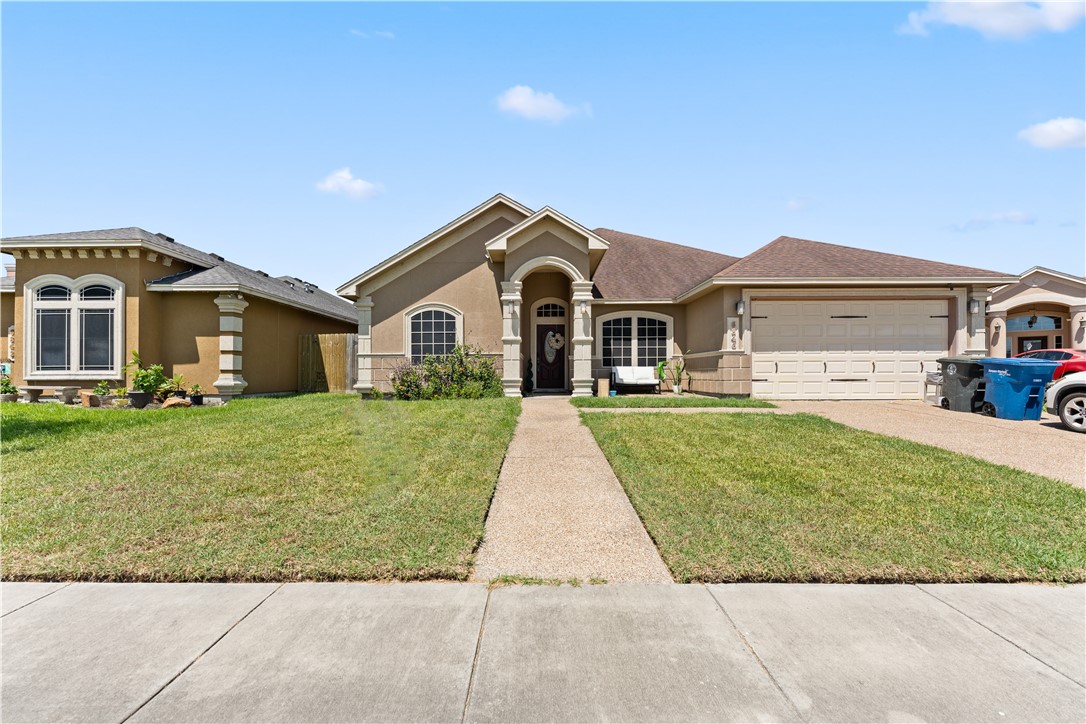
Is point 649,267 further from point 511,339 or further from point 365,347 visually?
point 365,347

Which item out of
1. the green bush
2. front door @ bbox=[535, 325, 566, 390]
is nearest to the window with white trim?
the green bush

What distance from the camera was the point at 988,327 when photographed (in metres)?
20.3

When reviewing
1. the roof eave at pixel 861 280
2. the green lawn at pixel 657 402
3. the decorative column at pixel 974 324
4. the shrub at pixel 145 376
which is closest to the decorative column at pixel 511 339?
the green lawn at pixel 657 402

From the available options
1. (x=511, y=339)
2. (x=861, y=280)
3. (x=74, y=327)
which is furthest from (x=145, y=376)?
(x=861, y=280)

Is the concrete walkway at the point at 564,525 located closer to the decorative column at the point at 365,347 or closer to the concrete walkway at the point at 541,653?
the concrete walkway at the point at 541,653

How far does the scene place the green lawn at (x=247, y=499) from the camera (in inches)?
145

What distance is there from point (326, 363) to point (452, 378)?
6.08 meters

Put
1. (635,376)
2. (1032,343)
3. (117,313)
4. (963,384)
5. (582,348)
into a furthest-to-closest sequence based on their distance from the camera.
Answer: (1032,343)
(635,376)
(582,348)
(117,313)
(963,384)

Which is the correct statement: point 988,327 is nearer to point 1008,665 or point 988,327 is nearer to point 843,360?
point 843,360

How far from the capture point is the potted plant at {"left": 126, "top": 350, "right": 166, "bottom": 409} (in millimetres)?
13188

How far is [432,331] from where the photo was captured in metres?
14.8

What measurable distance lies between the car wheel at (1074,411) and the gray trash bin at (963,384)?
211 centimetres

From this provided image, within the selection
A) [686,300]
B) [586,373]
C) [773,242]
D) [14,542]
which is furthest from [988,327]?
[14,542]

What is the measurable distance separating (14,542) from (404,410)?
7.32 metres
